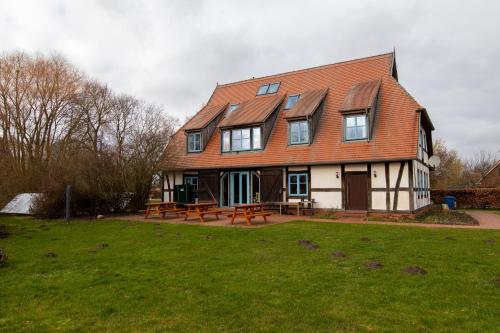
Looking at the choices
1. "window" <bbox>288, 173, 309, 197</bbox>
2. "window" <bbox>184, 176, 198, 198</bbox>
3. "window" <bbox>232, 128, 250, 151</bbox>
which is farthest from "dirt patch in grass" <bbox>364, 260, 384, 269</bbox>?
"window" <bbox>184, 176, 198, 198</bbox>

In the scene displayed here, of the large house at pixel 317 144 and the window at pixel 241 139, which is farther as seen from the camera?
the window at pixel 241 139

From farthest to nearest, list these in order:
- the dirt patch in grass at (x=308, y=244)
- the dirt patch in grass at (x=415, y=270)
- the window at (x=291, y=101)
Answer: the window at (x=291, y=101)
the dirt patch in grass at (x=308, y=244)
the dirt patch in grass at (x=415, y=270)

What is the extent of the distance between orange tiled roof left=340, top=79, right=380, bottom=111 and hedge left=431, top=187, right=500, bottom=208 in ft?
36.6

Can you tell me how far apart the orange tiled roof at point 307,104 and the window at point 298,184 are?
9.99 feet

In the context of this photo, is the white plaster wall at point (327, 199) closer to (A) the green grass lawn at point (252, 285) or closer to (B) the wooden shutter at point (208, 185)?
(B) the wooden shutter at point (208, 185)

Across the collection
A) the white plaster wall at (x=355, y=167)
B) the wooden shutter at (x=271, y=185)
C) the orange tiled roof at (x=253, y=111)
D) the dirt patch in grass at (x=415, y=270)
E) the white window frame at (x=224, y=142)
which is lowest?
the dirt patch in grass at (x=415, y=270)

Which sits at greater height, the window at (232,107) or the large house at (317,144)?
the window at (232,107)

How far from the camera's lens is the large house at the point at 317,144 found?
16.7 m

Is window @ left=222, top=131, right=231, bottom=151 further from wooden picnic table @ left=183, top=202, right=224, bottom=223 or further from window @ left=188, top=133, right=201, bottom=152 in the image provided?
wooden picnic table @ left=183, top=202, right=224, bottom=223

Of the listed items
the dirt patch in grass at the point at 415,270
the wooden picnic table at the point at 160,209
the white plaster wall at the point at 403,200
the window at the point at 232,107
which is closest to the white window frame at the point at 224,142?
the window at the point at 232,107

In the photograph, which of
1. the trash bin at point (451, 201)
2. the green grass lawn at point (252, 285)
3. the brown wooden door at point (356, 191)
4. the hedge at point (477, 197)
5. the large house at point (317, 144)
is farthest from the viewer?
the hedge at point (477, 197)

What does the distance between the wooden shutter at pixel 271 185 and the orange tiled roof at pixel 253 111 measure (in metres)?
2.84

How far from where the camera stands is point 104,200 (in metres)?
19.4

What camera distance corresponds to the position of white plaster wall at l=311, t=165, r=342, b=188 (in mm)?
17625
